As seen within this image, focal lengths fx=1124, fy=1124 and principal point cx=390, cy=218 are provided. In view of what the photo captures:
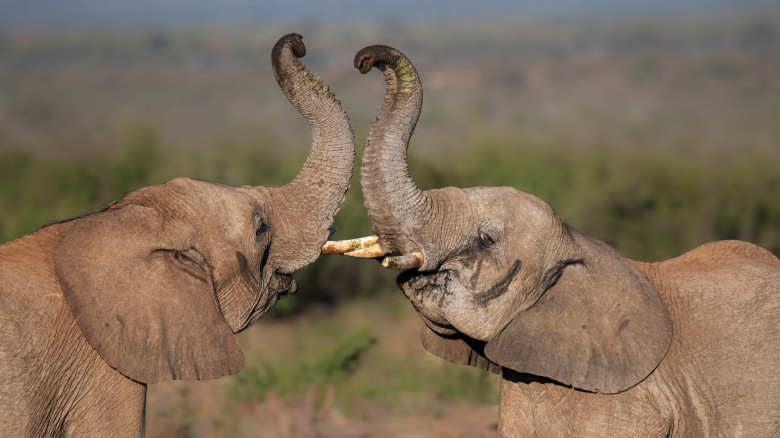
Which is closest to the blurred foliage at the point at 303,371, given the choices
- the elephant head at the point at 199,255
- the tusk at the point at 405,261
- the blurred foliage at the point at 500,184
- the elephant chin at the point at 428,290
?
the blurred foliage at the point at 500,184

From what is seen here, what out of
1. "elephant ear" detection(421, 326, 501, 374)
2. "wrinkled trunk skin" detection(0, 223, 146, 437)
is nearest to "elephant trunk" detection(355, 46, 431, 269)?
"elephant ear" detection(421, 326, 501, 374)

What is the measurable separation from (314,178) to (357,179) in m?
5.62

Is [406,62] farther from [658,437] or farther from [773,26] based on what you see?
[773,26]

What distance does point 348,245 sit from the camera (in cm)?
551

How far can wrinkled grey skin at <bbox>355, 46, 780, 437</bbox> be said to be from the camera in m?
5.23

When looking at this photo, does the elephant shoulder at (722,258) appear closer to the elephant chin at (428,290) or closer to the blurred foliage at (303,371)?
the elephant chin at (428,290)

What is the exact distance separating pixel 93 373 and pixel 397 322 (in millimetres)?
6960

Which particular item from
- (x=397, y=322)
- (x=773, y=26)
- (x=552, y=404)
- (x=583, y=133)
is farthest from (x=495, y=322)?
(x=773, y=26)

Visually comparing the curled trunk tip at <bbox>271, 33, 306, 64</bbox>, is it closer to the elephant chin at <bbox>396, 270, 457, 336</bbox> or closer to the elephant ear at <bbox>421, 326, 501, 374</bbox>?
the elephant chin at <bbox>396, 270, 457, 336</bbox>

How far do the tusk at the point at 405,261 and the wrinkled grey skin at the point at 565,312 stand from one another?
0.04 m

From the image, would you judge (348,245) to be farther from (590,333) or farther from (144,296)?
(590,333)

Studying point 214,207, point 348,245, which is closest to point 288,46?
point 214,207

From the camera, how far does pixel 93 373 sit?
16.5ft

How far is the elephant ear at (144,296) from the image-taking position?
193 inches
